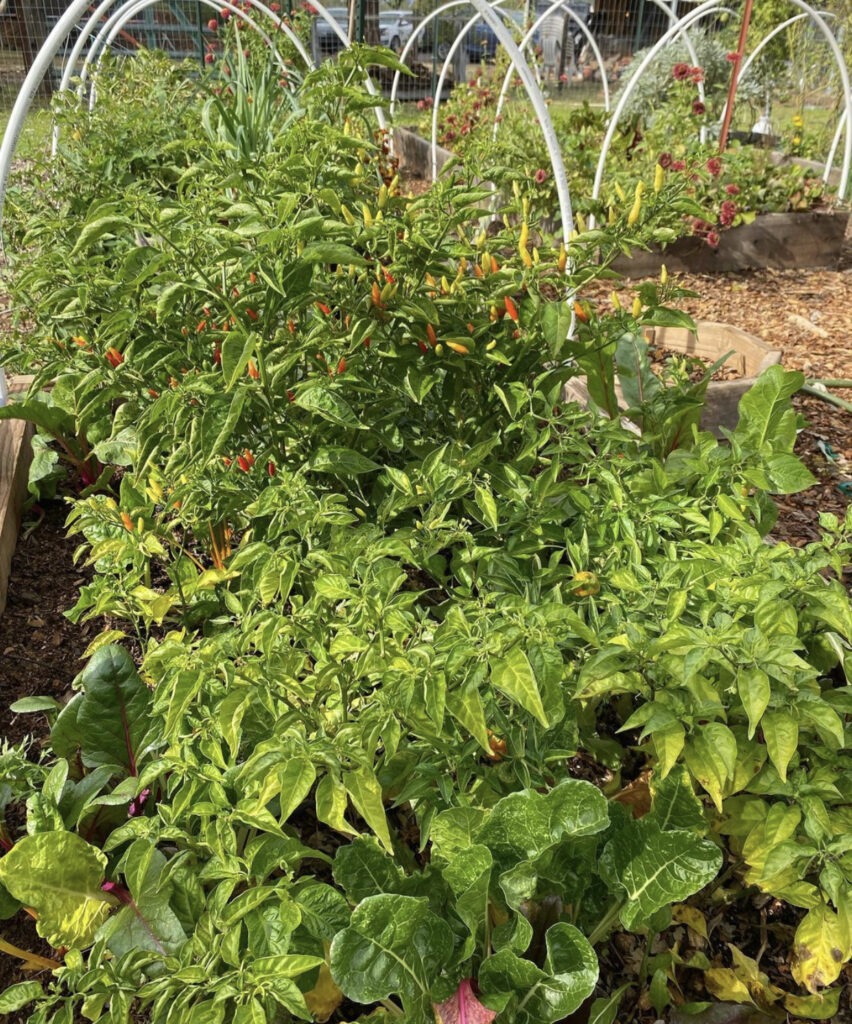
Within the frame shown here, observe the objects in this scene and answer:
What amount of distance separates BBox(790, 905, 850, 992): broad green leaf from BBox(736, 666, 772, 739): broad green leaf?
1.53ft

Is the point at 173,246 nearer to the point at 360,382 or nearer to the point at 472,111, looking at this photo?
the point at 360,382

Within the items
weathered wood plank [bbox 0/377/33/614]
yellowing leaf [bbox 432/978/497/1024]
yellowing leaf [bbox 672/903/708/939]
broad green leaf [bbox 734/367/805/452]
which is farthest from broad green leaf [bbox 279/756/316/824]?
weathered wood plank [bbox 0/377/33/614]

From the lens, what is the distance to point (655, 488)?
1936mm

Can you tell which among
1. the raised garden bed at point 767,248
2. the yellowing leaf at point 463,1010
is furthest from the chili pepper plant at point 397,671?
the raised garden bed at point 767,248

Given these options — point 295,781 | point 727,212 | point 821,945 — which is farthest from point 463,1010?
point 727,212

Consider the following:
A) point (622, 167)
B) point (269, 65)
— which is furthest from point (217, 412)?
point (622, 167)

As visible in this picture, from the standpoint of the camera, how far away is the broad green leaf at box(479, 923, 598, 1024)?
4.17 feet

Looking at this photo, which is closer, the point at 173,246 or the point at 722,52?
the point at 173,246

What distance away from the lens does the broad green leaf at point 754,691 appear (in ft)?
4.05

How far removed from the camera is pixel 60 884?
4.84 ft

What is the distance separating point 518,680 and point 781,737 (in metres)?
0.47

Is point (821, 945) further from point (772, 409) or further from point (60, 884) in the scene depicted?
point (60, 884)

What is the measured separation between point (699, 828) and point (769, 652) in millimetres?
382

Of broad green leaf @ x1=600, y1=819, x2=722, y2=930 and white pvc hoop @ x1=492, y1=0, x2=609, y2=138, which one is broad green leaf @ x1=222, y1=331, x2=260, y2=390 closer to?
broad green leaf @ x1=600, y1=819, x2=722, y2=930
